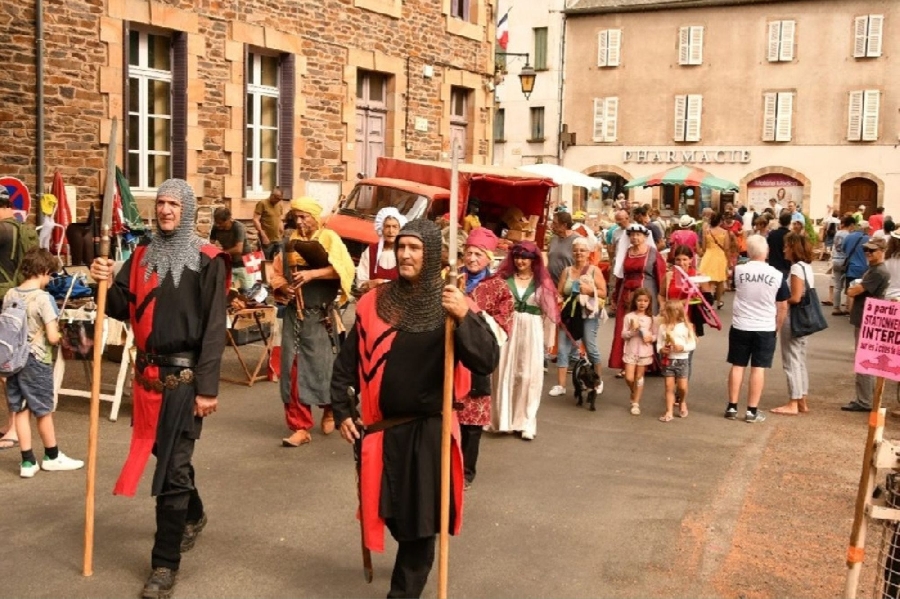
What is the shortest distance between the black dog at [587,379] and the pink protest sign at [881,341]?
463 centimetres

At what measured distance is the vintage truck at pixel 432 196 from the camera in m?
15.1

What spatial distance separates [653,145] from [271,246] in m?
28.1

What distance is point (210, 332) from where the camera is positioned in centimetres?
512

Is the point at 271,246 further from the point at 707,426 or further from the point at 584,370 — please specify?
the point at 707,426

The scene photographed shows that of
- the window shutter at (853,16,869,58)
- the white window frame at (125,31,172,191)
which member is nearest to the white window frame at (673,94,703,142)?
the window shutter at (853,16,869,58)

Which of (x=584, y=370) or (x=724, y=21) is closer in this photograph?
(x=584, y=370)

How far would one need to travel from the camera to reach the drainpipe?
12.4 metres

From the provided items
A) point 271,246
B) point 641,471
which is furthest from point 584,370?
point 271,246

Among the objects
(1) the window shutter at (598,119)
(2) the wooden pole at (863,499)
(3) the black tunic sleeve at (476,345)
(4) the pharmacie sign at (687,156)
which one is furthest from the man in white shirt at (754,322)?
(1) the window shutter at (598,119)

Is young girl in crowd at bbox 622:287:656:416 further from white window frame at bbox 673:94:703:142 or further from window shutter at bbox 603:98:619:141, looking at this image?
window shutter at bbox 603:98:619:141

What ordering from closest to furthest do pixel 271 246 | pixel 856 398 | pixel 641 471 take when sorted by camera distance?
pixel 641 471
pixel 856 398
pixel 271 246

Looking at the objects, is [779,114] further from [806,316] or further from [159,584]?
[159,584]

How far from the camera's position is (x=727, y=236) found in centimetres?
1736

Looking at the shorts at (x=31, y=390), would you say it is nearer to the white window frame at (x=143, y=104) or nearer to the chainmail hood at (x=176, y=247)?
the chainmail hood at (x=176, y=247)
